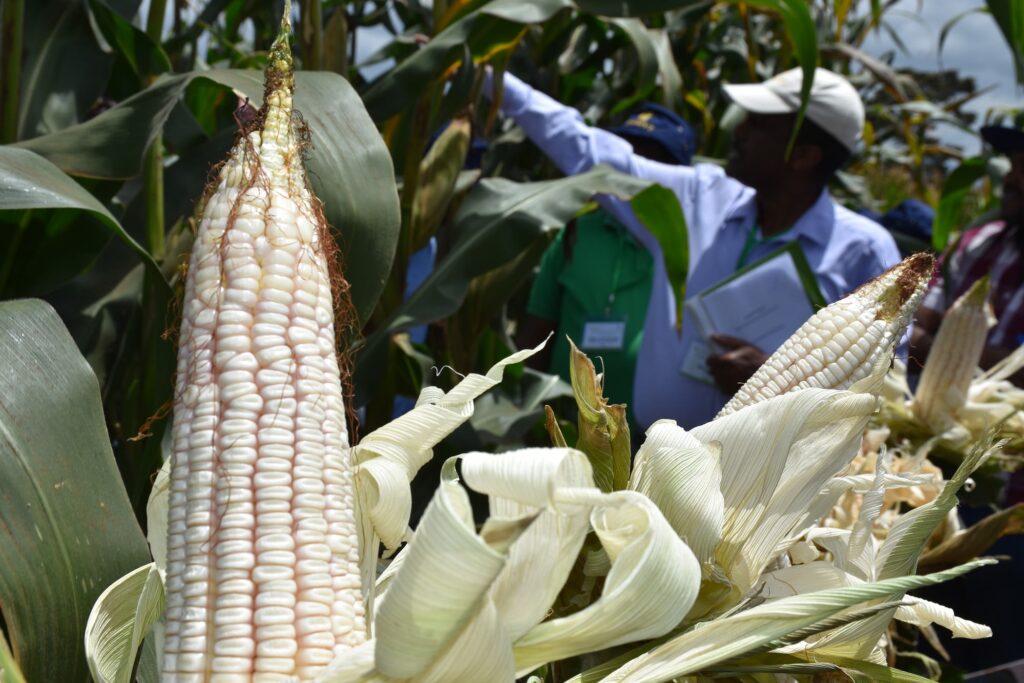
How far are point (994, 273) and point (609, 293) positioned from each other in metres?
0.97

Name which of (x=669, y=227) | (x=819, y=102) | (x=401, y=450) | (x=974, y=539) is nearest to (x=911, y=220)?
(x=819, y=102)

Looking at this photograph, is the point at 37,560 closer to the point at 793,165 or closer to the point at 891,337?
the point at 891,337

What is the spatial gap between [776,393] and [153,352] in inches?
36.4

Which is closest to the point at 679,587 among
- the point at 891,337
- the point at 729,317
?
the point at 891,337

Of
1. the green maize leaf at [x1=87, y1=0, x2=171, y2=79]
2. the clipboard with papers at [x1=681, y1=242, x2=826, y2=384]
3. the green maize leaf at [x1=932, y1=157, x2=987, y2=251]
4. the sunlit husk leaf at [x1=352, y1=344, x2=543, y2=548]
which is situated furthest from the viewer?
the green maize leaf at [x1=932, y1=157, x2=987, y2=251]

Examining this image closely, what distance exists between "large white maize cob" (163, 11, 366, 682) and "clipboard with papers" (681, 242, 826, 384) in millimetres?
1171

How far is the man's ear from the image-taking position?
226 cm

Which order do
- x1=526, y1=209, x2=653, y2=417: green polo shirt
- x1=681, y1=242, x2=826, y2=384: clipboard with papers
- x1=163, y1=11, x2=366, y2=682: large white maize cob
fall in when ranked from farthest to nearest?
1. x1=526, y1=209, x2=653, y2=417: green polo shirt
2. x1=681, y1=242, x2=826, y2=384: clipboard with papers
3. x1=163, y1=11, x2=366, y2=682: large white maize cob

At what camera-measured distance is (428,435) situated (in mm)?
698

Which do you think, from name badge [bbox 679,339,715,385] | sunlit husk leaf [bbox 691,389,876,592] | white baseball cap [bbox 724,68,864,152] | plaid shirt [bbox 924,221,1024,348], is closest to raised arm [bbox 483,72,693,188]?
white baseball cap [bbox 724,68,864,152]

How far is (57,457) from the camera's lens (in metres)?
0.66

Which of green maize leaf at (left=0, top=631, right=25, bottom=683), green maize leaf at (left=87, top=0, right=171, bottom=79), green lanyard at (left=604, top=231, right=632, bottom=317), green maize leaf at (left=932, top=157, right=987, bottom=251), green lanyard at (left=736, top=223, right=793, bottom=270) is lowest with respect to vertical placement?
green maize leaf at (left=932, top=157, right=987, bottom=251)

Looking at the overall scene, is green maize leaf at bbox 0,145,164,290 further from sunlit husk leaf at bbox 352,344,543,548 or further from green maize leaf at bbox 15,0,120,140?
green maize leaf at bbox 15,0,120,140

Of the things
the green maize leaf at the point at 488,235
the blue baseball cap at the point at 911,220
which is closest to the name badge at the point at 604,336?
the green maize leaf at the point at 488,235
